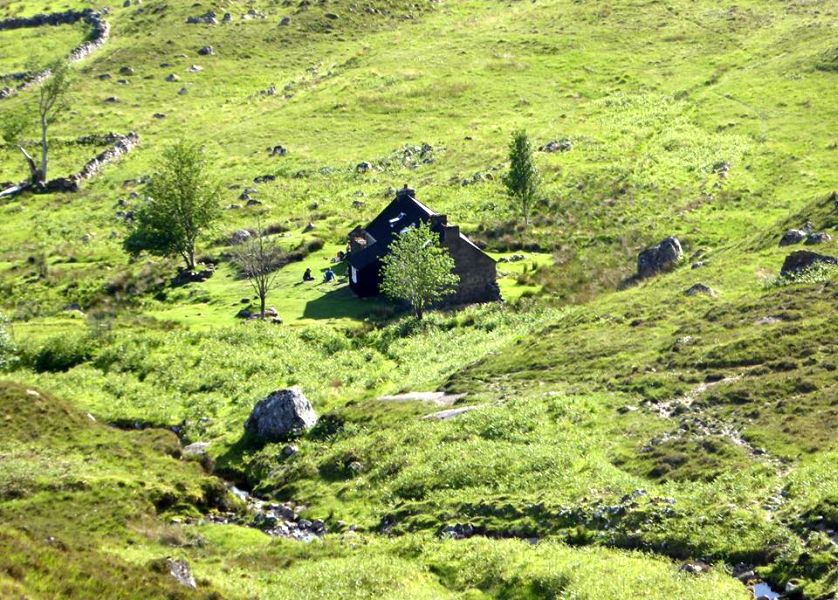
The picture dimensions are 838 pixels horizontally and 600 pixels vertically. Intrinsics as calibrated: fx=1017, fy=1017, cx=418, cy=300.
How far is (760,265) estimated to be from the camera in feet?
205

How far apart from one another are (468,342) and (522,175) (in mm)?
32466

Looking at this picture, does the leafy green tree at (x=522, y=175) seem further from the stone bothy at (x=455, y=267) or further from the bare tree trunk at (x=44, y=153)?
the bare tree trunk at (x=44, y=153)

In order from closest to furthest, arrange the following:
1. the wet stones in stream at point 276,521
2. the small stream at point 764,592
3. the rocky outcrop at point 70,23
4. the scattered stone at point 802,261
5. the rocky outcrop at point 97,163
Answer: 1. the small stream at point 764,592
2. the wet stones in stream at point 276,521
3. the scattered stone at point 802,261
4. the rocky outcrop at point 97,163
5. the rocky outcrop at point 70,23

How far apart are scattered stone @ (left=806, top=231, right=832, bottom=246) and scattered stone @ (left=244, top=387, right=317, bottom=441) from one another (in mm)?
33396

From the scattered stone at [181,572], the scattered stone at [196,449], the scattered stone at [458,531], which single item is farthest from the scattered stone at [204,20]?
the scattered stone at [181,572]

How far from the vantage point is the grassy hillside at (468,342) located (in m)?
31.8

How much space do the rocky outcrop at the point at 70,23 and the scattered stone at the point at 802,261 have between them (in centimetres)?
12027

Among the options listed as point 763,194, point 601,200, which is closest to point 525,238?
point 601,200

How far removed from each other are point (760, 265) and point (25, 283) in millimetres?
56191

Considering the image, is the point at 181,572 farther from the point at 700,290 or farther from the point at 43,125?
the point at 43,125

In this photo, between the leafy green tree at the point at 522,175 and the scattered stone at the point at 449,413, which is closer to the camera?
the scattered stone at the point at 449,413

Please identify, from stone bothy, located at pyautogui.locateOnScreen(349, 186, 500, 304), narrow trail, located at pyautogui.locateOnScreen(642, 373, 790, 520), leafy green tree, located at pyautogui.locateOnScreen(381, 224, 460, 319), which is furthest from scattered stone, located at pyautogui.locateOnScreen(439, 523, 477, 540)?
stone bothy, located at pyautogui.locateOnScreen(349, 186, 500, 304)

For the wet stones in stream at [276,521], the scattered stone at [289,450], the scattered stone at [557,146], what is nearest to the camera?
the wet stones in stream at [276,521]

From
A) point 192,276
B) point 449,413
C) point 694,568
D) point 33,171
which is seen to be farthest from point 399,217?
point 33,171
